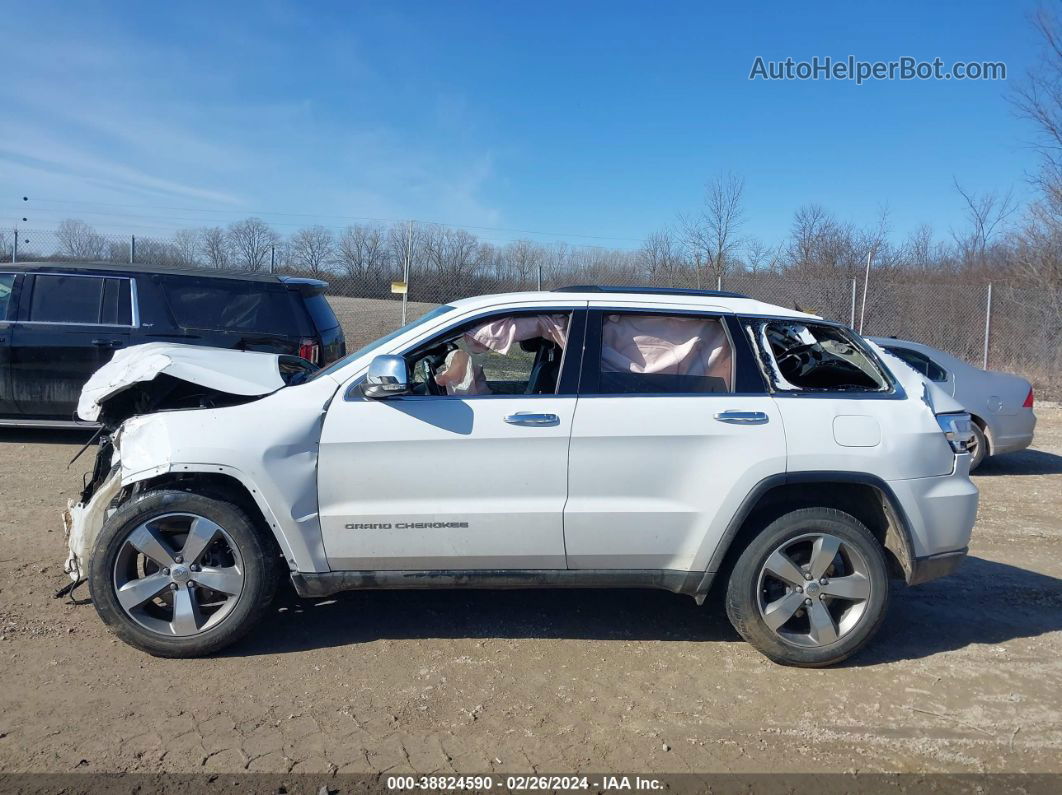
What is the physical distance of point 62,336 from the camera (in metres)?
8.41

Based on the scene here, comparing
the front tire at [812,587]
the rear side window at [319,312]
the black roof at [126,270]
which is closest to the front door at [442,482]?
the front tire at [812,587]

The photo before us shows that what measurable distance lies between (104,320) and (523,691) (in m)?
6.69

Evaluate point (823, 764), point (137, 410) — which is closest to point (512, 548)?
point (823, 764)

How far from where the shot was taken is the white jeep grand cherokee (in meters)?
4.01

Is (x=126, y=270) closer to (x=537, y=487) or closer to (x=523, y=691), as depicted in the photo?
(x=537, y=487)

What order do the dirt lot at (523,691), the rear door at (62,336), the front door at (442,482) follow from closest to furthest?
the dirt lot at (523,691) → the front door at (442,482) → the rear door at (62,336)

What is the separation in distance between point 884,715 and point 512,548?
1.86m

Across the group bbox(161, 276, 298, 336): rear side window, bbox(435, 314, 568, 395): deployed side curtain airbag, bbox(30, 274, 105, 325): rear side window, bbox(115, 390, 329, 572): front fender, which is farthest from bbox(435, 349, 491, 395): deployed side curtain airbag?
bbox(30, 274, 105, 325): rear side window

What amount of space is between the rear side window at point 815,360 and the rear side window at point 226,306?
219 inches

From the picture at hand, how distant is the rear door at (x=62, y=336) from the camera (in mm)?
8367

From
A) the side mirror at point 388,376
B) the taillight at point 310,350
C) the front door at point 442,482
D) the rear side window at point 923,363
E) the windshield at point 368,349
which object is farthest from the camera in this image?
the rear side window at point 923,363

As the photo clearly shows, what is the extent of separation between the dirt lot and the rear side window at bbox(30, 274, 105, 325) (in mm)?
3936

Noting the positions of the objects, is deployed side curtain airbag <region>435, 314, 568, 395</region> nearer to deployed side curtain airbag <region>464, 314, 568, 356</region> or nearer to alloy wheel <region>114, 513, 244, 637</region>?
deployed side curtain airbag <region>464, 314, 568, 356</region>

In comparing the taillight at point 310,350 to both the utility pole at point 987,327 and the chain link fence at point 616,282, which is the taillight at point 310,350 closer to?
the chain link fence at point 616,282
